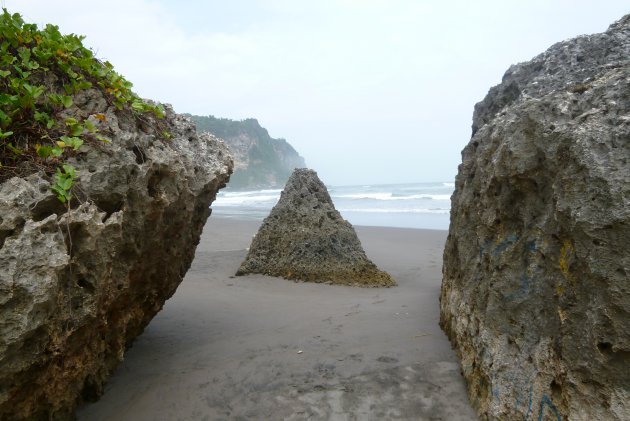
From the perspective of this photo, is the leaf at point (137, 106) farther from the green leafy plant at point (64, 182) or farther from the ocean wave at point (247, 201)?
the ocean wave at point (247, 201)

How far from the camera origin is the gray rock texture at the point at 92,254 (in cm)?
257

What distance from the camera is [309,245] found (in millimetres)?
7867

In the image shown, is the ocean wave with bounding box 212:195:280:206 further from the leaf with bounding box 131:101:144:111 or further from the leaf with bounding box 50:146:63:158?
the leaf with bounding box 50:146:63:158

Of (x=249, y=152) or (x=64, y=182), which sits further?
(x=249, y=152)

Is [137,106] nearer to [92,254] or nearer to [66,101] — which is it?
[66,101]

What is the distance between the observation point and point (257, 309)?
5883 millimetres

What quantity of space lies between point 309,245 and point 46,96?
5.07 m

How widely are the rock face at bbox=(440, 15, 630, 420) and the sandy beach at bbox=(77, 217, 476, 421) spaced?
425 millimetres

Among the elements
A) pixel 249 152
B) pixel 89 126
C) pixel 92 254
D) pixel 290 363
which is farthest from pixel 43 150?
pixel 249 152

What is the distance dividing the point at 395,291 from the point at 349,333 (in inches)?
96.0

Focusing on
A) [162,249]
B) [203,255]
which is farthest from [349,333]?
[203,255]

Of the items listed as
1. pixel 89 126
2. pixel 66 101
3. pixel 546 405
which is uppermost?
pixel 66 101

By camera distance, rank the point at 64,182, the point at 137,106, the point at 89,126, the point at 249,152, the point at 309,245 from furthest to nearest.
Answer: the point at 249,152
the point at 309,245
the point at 137,106
the point at 89,126
the point at 64,182

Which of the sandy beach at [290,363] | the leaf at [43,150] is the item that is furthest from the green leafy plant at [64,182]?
the sandy beach at [290,363]
